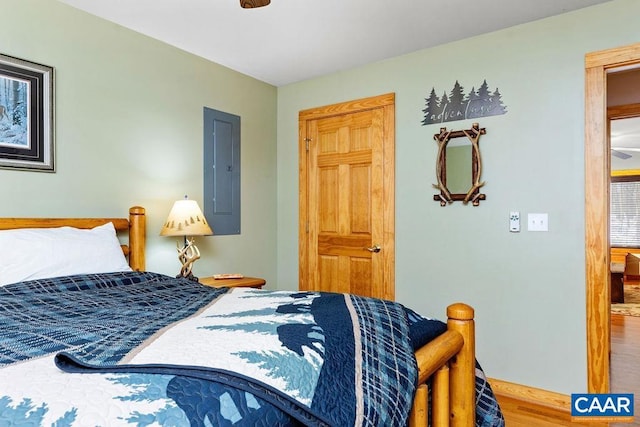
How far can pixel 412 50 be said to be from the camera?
3.24 metres

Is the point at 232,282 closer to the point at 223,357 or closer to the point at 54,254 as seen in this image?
the point at 54,254

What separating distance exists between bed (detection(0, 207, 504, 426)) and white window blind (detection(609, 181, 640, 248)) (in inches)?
351

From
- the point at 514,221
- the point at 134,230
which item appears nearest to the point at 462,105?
the point at 514,221

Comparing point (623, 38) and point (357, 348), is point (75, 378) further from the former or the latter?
point (623, 38)

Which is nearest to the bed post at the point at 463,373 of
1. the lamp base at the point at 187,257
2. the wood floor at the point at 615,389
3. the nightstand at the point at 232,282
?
the wood floor at the point at 615,389

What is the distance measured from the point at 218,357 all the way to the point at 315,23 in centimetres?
245

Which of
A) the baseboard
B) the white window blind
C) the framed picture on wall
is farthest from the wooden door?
the white window blind

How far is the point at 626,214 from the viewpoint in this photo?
854 cm

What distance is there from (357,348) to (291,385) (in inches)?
10.7

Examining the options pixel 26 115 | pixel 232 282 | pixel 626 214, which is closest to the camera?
pixel 26 115

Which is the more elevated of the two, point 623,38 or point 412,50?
point 412,50

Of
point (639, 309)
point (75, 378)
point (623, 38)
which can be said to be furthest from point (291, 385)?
point (639, 309)

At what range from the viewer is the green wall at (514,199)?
2.62m

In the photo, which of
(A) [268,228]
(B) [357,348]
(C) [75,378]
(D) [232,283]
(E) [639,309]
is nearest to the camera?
(C) [75,378]
